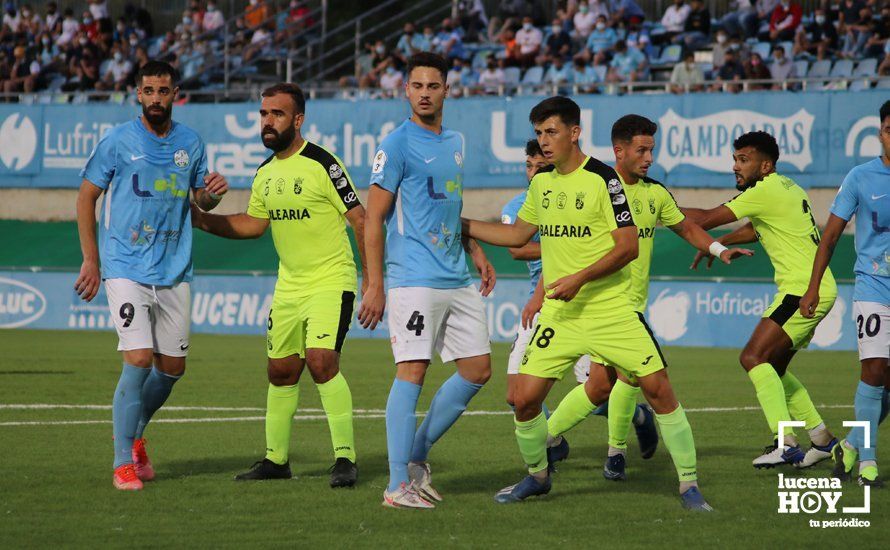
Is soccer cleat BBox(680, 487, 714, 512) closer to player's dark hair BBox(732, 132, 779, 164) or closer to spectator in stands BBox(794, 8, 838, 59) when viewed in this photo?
player's dark hair BBox(732, 132, 779, 164)

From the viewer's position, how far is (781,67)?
82.0 feet

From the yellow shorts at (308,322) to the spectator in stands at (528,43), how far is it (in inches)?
803

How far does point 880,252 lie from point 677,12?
65.8 feet

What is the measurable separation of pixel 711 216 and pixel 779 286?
71 cm

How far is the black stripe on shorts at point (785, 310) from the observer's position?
957 centimetres

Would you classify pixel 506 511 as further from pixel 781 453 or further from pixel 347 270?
pixel 781 453

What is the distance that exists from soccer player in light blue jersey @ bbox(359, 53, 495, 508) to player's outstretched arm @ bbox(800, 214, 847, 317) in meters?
2.13

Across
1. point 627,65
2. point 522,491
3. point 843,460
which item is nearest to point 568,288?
point 522,491

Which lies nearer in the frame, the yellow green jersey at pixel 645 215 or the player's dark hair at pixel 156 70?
the player's dark hair at pixel 156 70

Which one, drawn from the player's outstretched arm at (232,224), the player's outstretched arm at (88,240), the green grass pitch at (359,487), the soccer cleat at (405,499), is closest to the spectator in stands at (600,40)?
the green grass pitch at (359,487)

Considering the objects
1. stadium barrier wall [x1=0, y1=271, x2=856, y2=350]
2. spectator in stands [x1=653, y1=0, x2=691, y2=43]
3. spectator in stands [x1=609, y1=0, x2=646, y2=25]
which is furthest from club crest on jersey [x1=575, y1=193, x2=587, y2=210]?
spectator in stands [x1=609, y1=0, x2=646, y2=25]

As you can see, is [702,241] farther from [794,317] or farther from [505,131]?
[505,131]

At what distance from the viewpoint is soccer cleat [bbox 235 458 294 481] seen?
28.5 ft

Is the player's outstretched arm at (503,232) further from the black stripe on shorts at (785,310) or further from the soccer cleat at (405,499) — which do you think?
the black stripe on shorts at (785,310)
